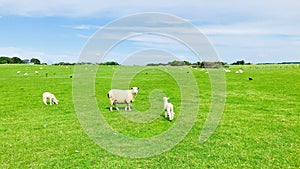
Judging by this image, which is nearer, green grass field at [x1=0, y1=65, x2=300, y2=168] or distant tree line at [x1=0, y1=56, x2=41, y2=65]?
green grass field at [x1=0, y1=65, x2=300, y2=168]

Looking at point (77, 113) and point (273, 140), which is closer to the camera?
point (273, 140)

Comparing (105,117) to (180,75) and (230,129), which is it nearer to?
(230,129)

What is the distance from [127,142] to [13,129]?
6.19 metres

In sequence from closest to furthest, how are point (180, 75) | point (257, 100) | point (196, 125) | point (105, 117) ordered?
point (196, 125)
point (105, 117)
point (257, 100)
point (180, 75)

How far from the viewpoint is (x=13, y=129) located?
13961 mm

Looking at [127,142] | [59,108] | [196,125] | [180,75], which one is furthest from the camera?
[180,75]

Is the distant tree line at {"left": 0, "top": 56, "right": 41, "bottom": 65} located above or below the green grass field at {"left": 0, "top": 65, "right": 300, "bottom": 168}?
above

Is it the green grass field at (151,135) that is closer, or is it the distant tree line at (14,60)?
the green grass field at (151,135)

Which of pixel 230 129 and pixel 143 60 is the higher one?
pixel 143 60

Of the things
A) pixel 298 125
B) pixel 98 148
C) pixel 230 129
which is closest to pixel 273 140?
pixel 230 129

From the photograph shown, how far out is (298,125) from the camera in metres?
15.2

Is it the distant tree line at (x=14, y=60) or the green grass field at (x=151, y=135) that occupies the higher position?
the distant tree line at (x=14, y=60)

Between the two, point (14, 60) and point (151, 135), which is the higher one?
point (14, 60)

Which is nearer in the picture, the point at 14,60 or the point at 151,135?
the point at 151,135
